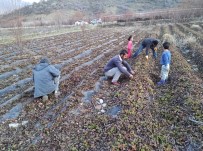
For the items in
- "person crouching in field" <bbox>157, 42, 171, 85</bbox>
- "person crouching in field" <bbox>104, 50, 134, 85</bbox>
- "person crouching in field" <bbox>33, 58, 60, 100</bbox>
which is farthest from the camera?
"person crouching in field" <bbox>157, 42, 171, 85</bbox>

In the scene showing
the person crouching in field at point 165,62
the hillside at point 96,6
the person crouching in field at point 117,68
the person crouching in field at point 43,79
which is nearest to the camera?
the person crouching in field at point 43,79

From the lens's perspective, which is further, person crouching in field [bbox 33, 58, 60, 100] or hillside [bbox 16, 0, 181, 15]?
hillside [bbox 16, 0, 181, 15]

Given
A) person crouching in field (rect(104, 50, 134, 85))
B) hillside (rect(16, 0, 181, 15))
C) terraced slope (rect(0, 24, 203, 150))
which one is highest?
person crouching in field (rect(104, 50, 134, 85))

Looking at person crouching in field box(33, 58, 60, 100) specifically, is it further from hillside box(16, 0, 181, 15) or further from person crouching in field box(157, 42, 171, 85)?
hillside box(16, 0, 181, 15)

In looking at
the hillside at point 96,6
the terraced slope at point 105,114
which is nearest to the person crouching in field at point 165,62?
the terraced slope at point 105,114

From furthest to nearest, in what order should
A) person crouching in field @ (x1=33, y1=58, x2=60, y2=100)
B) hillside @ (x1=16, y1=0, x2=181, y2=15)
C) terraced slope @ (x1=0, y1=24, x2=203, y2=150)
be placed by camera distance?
hillside @ (x1=16, y1=0, x2=181, y2=15)
person crouching in field @ (x1=33, y1=58, x2=60, y2=100)
terraced slope @ (x1=0, y1=24, x2=203, y2=150)

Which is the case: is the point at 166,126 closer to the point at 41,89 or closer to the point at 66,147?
the point at 66,147

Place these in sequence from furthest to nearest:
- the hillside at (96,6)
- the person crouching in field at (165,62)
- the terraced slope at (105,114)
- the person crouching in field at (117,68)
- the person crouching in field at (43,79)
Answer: the hillside at (96,6) < the person crouching in field at (165,62) < the person crouching in field at (117,68) < the person crouching in field at (43,79) < the terraced slope at (105,114)

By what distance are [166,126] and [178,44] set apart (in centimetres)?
1350

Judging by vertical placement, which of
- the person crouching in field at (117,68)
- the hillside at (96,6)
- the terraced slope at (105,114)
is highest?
the person crouching in field at (117,68)

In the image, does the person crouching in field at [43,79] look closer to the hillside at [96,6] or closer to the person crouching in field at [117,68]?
the person crouching in field at [117,68]

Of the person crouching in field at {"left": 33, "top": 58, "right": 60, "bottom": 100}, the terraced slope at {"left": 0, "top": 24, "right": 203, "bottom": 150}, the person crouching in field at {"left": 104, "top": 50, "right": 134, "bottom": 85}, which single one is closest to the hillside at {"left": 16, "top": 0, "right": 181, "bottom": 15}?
the person crouching in field at {"left": 104, "top": 50, "right": 134, "bottom": 85}

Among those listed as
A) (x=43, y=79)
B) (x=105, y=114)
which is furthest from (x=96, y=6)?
(x=105, y=114)

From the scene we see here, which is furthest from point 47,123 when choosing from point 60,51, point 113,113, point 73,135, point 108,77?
point 60,51
